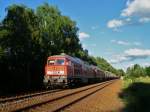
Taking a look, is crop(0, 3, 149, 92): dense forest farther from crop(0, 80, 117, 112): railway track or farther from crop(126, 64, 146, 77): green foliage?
crop(126, 64, 146, 77): green foliage

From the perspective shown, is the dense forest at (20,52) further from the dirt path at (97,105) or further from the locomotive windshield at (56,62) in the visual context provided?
the dirt path at (97,105)

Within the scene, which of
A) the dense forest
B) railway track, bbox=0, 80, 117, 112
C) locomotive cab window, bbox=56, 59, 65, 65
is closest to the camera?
railway track, bbox=0, 80, 117, 112

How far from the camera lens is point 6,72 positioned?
3747 centimetres

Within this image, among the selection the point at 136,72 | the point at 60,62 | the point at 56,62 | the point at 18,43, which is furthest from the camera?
the point at 136,72

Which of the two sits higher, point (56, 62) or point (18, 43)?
point (18, 43)

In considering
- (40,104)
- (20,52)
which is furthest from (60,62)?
(40,104)

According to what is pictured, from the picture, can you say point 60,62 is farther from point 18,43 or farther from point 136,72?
point 136,72

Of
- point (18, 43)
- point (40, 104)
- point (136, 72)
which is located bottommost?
point (40, 104)

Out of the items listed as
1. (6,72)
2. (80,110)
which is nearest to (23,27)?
(6,72)

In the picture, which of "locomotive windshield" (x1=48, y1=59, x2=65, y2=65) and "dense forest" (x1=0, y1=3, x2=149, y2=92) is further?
"dense forest" (x1=0, y1=3, x2=149, y2=92)

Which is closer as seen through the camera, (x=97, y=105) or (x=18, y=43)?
(x=97, y=105)

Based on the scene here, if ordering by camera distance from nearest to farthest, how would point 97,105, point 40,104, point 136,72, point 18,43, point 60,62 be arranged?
point 40,104 < point 97,105 < point 60,62 < point 18,43 < point 136,72

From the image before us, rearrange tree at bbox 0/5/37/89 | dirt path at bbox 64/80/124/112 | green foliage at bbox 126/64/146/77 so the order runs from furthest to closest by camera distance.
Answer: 1. green foliage at bbox 126/64/146/77
2. tree at bbox 0/5/37/89
3. dirt path at bbox 64/80/124/112

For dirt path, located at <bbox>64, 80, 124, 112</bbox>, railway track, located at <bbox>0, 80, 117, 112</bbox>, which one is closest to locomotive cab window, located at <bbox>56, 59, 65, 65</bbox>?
dirt path, located at <bbox>64, 80, 124, 112</bbox>
